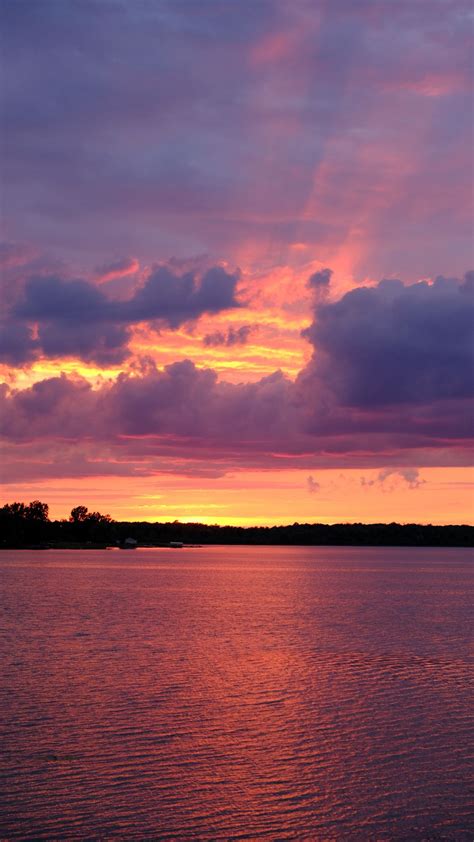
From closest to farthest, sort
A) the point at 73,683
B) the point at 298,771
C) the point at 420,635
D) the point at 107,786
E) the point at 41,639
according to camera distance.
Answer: the point at 107,786 < the point at 298,771 < the point at 73,683 < the point at 41,639 < the point at 420,635

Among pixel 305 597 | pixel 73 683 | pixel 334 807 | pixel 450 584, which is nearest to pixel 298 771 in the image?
pixel 334 807

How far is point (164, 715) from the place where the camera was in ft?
118

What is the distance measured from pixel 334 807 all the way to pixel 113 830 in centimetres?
657

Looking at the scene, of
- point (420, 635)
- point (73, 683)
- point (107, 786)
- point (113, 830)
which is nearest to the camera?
point (113, 830)

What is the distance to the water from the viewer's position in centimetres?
2348

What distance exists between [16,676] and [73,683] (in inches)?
145

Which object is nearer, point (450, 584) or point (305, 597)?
point (305, 597)

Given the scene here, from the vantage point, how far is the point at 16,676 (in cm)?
4416

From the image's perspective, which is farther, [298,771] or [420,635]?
[420,635]

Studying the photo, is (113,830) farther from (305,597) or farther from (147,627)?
(305,597)

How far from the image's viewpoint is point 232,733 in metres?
33.1

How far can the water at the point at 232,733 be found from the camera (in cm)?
2348

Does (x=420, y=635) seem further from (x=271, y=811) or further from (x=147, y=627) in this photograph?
(x=271, y=811)

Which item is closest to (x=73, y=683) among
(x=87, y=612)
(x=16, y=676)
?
(x=16, y=676)
